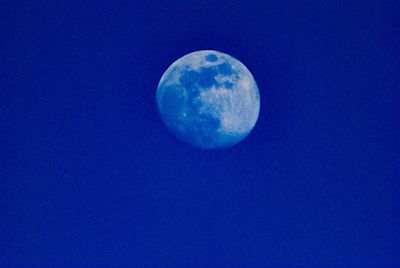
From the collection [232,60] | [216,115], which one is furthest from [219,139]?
[232,60]

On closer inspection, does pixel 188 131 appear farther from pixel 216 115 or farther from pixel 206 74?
pixel 206 74

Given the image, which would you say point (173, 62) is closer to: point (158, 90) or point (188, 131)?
point (158, 90)

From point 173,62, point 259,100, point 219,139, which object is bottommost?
point 219,139

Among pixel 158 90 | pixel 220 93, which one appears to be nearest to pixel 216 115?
pixel 220 93

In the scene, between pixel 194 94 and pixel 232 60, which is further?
pixel 232 60

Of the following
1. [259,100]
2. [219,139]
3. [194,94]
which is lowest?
[219,139]

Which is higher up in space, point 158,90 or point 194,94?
point 158,90
